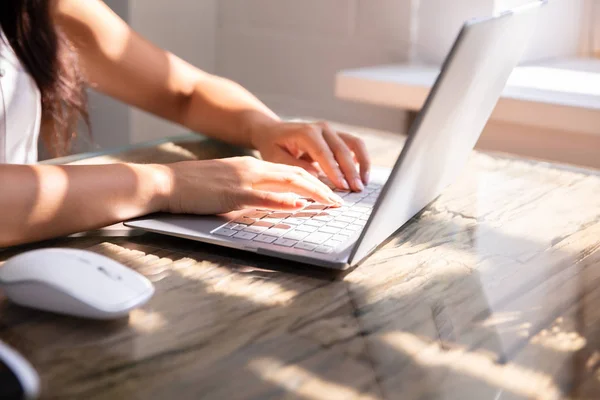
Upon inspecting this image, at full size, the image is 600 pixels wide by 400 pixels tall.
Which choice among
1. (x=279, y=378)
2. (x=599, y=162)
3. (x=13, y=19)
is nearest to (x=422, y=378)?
(x=279, y=378)

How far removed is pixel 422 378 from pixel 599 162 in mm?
1222

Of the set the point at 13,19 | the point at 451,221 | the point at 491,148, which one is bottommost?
the point at 491,148

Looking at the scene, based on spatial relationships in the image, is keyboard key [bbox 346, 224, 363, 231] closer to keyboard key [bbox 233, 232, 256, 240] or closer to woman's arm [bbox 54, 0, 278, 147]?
keyboard key [bbox 233, 232, 256, 240]

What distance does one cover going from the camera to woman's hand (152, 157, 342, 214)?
821mm

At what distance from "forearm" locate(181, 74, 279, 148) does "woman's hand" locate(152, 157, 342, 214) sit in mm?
269

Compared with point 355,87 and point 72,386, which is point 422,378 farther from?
point 355,87

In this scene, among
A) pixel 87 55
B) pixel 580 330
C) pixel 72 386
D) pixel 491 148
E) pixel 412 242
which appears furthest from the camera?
pixel 491 148

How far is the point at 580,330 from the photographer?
0.61 m

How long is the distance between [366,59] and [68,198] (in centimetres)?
148

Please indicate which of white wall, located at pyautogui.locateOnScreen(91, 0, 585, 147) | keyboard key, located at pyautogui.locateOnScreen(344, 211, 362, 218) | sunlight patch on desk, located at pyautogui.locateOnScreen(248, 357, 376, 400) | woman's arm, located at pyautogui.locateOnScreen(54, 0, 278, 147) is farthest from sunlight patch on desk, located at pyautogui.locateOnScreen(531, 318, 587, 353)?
white wall, located at pyautogui.locateOnScreen(91, 0, 585, 147)

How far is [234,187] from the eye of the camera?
2.72 ft

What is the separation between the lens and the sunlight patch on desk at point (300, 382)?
1.62 feet

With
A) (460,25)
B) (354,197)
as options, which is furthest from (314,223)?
(460,25)

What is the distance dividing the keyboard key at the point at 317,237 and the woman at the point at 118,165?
2.8 inches
